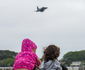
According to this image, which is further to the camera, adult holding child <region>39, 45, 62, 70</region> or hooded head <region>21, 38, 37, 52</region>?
hooded head <region>21, 38, 37, 52</region>

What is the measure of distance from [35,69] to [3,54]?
9437cm

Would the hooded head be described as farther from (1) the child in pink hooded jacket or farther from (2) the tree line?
(2) the tree line

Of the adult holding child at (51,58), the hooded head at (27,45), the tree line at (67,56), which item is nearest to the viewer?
the adult holding child at (51,58)

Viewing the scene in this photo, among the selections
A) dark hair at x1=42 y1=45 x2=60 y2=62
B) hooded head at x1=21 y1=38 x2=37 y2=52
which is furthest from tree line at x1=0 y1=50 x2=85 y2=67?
dark hair at x1=42 y1=45 x2=60 y2=62

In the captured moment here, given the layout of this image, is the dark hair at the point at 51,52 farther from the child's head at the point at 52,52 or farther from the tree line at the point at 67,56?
the tree line at the point at 67,56

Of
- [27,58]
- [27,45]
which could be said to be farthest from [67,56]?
[27,58]

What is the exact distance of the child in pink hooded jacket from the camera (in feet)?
12.3

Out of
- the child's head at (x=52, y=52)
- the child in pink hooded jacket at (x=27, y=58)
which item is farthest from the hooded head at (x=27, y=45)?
the child's head at (x=52, y=52)

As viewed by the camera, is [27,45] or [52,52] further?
[27,45]

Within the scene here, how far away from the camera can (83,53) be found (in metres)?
111

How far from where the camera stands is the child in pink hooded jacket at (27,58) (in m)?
3.76

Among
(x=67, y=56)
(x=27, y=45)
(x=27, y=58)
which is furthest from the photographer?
(x=67, y=56)

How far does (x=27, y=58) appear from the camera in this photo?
386cm

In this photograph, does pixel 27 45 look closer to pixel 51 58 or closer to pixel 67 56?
pixel 51 58
